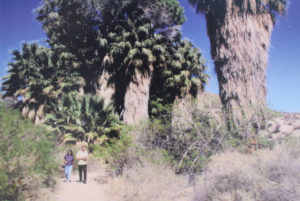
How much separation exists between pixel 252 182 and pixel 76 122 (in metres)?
10.2

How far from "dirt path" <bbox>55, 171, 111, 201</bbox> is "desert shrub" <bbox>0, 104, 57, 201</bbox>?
1.94 ft

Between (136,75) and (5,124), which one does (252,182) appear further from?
(136,75)

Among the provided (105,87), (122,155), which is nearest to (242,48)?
(122,155)

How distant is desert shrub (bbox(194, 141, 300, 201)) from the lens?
403 centimetres

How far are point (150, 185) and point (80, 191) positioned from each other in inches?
100

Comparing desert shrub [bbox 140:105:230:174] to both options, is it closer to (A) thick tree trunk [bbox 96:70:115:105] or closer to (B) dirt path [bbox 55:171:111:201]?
(B) dirt path [bbox 55:171:111:201]

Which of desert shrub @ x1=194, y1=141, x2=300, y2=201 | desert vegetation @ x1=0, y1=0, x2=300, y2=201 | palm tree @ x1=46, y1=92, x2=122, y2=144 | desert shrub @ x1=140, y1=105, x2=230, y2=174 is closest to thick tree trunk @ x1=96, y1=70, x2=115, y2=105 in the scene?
desert vegetation @ x1=0, y1=0, x2=300, y2=201

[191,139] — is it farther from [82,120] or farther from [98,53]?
[98,53]

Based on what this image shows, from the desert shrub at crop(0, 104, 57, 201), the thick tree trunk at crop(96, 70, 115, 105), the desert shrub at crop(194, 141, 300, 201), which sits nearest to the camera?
the desert shrub at crop(194, 141, 300, 201)

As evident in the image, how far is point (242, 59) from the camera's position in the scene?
7.96 m

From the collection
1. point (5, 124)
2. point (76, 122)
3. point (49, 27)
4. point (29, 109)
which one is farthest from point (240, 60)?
point (49, 27)

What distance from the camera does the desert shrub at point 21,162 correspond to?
17.3ft

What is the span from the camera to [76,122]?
12812 millimetres

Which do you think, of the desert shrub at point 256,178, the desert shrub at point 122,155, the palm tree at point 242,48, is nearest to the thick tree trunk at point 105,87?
the desert shrub at point 122,155
